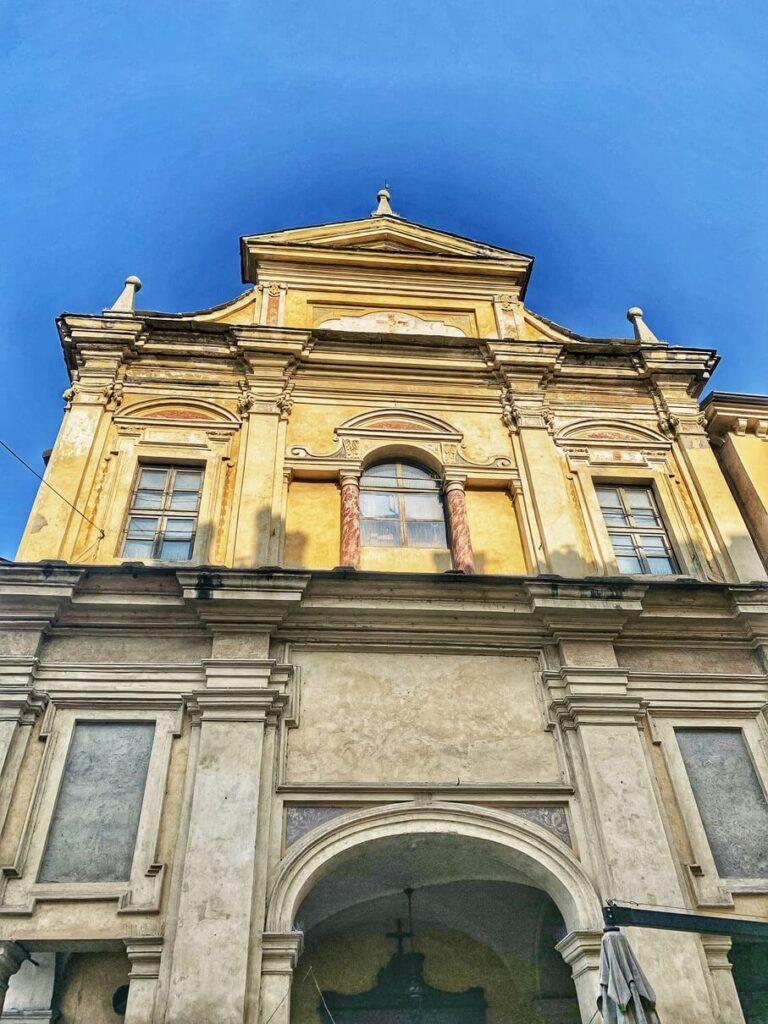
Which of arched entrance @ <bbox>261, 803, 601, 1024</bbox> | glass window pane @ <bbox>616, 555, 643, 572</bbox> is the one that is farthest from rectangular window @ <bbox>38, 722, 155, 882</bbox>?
glass window pane @ <bbox>616, 555, 643, 572</bbox>

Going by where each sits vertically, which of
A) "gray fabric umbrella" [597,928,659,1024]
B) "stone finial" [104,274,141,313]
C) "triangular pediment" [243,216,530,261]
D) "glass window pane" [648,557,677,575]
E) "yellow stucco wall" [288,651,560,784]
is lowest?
"gray fabric umbrella" [597,928,659,1024]

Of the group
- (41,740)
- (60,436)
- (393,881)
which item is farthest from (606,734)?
(60,436)

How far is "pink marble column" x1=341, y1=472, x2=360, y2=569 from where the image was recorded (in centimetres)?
899

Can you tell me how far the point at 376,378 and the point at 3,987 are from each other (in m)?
7.85

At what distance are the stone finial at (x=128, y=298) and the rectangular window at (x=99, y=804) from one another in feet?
20.2

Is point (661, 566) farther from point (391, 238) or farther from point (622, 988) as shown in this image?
point (391, 238)

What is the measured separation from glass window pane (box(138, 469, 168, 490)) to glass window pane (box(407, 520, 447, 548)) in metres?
3.03

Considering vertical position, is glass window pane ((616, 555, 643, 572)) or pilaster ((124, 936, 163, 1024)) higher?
glass window pane ((616, 555, 643, 572))

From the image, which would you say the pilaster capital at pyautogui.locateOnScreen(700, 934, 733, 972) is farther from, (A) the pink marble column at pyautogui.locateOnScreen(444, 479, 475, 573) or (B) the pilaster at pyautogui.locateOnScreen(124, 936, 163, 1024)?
(B) the pilaster at pyautogui.locateOnScreen(124, 936, 163, 1024)

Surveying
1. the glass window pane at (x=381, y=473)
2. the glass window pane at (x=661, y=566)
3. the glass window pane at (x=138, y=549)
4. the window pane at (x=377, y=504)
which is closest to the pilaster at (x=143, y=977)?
the glass window pane at (x=138, y=549)

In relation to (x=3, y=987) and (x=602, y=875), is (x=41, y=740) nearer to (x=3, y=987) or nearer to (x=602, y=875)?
(x=3, y=987)

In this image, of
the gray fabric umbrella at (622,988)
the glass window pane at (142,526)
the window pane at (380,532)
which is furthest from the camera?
the window pane at (380,532)

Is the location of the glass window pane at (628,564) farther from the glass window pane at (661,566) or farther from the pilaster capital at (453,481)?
the pilaster capital at (453,481)

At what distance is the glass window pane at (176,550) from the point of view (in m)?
9.03
